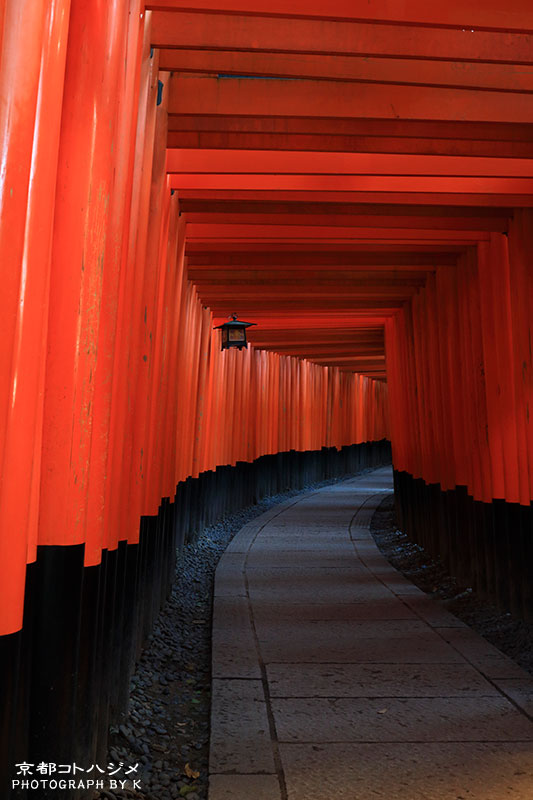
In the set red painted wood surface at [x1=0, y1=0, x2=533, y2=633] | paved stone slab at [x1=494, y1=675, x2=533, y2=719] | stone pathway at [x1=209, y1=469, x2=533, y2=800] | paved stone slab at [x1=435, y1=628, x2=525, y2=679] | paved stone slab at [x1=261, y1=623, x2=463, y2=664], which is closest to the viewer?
red painted wood surface at [x1=0, y1=0, x2=533, y2=633]

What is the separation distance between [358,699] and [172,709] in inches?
43.2

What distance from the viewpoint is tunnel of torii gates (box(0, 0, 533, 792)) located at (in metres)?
2.10

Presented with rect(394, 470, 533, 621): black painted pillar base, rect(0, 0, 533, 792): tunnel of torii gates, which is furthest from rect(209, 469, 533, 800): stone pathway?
rect(0, 0, 533, 792): tunnel of torii gates

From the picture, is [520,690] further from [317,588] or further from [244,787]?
[317,588]

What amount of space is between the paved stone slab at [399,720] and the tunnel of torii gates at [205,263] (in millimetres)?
976

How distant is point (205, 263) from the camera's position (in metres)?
8.45

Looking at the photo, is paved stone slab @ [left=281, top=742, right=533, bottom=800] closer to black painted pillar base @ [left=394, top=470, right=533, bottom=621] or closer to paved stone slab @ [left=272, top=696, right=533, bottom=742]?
paved stone slab @ [left=272, top=696, right=533, bottom=742]

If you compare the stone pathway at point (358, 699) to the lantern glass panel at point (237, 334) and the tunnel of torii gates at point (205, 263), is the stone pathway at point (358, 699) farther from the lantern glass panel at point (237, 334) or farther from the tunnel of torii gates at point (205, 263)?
the lantern glass panel at point (237, 334)

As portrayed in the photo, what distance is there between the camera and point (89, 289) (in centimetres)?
263

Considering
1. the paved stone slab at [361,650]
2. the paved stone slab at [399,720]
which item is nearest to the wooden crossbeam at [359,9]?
the paved stone slab at [399,720]

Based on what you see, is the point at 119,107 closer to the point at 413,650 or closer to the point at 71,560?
the point at 71,560

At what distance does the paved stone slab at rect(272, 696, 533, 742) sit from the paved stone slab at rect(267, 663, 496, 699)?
11cm

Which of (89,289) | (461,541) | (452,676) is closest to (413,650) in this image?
(452,676)

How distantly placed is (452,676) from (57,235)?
3.69 meters
